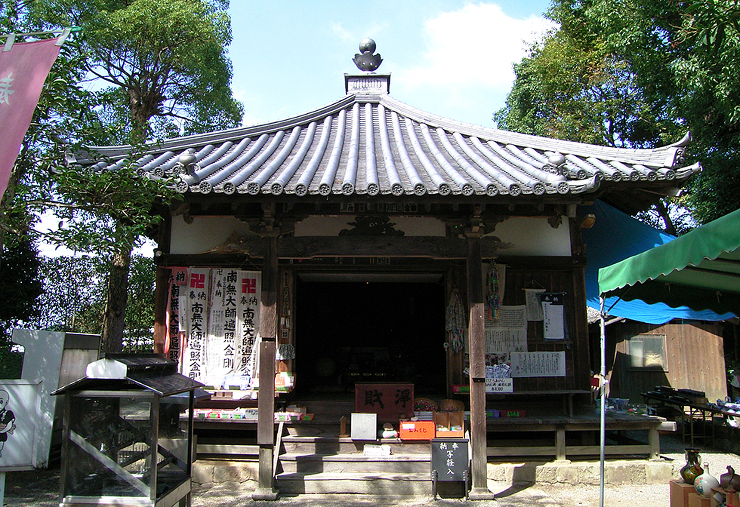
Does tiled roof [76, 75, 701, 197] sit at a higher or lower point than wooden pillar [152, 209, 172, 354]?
higher

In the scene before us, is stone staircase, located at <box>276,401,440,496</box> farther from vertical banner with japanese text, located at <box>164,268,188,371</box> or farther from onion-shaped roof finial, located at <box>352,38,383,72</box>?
onion-shaped roof finial, located at <box>352,38,383,72</box>

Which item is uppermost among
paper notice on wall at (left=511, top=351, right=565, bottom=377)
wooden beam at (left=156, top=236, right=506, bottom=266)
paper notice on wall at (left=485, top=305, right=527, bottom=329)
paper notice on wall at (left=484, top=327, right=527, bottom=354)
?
wooden beam at (left=156, top=236, right=506, bottom=266)

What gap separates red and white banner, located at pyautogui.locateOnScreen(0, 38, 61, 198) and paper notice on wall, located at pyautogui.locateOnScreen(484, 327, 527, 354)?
7011mm

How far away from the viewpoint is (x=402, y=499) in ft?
23.7

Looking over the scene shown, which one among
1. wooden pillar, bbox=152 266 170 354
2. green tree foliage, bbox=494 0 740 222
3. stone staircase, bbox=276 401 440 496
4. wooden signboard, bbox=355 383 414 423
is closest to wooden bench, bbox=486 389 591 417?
wooden signboard, bbox=355 383 414 423

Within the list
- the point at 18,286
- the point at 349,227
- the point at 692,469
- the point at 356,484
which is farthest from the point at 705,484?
the point at 18,286

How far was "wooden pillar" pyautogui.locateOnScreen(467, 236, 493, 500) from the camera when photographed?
7.09 meters

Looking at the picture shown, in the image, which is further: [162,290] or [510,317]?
[510,317]

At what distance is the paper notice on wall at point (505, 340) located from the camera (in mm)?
8773

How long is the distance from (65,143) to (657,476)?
9.43m

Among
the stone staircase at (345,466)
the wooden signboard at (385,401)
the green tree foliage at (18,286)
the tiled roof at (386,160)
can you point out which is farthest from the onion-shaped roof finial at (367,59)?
the green tree foliage at (18,286)

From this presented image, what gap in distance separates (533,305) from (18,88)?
7609mm

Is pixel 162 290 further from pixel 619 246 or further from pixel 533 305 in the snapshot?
pixel 619 246

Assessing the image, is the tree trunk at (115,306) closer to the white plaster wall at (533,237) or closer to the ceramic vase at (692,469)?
the white plaster wall at (533,237)
